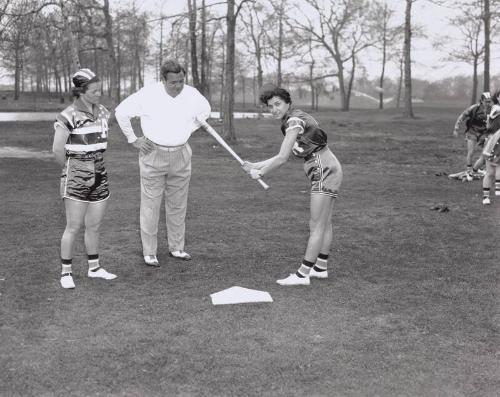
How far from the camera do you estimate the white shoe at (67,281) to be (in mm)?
5926

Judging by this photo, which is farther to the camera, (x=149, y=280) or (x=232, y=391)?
(x=149, y=280)

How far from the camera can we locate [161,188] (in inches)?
266

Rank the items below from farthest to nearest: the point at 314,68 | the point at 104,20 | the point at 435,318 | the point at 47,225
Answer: the point at 314,68 < the point at 104,20 < the point at 47,225 < the point at 435,318

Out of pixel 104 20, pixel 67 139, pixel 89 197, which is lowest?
pixel 89 197

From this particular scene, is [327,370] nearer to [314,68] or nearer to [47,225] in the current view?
[47,225]

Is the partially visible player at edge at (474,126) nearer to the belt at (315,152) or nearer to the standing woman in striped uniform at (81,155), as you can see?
the belt at (315,152)

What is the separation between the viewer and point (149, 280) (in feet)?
20.6

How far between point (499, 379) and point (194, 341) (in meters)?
2.16

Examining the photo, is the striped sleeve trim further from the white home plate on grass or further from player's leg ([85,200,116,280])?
the white home plate on grass

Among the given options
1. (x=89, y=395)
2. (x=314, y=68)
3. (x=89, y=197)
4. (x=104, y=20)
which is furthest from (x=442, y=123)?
(x=314, y=68)

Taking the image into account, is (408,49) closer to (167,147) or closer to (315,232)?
(167,147)

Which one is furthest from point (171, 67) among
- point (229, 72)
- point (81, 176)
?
point (229, 72)

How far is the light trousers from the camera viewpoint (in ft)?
21.6

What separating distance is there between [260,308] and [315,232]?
3.44 ft
